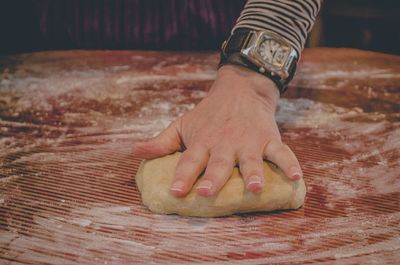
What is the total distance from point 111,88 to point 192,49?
2.42 feet

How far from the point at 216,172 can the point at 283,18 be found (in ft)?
1.83

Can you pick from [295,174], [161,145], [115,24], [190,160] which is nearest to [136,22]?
[115,24]

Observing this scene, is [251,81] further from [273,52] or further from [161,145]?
[161,145]

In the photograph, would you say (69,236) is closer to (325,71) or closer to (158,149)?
(158,149)

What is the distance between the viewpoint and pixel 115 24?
214 centimetres

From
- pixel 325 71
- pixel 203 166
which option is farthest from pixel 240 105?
pixel 325 71

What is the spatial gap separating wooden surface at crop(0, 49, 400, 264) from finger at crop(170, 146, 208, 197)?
Answer: 8 centimetres

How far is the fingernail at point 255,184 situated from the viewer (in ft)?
2.70

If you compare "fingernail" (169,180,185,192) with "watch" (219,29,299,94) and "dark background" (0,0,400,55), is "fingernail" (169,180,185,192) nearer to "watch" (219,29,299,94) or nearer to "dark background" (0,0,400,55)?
"watch" (219,29,299,94)

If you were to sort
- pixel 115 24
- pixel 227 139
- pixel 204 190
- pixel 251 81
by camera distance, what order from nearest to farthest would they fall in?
pixel 204 190, pixel 227 139, pixel 251 81, pixel 115 24

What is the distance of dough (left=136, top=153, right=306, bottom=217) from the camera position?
0.86m

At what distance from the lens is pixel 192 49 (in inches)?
86.0

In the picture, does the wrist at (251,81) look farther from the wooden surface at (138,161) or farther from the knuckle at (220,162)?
the knuckle at (220,162)

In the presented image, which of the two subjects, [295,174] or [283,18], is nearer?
[295,174]
